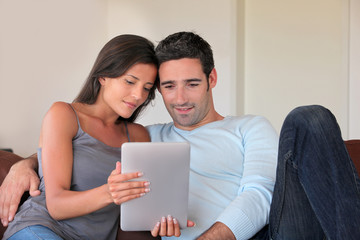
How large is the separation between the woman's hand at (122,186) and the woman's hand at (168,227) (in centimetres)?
16

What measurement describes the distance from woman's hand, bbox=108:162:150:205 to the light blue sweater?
39 cm

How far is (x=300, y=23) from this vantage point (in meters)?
4.61

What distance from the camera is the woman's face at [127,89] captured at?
6.25 ft

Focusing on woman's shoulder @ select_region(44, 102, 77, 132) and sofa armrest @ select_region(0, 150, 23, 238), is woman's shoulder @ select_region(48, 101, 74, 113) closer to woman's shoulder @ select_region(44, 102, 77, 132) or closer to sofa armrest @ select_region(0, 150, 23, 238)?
woman's shoulder @ select_region(44, 102, 77, 132)

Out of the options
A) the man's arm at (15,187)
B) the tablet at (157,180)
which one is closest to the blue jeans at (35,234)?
the man's arm at (15,187)

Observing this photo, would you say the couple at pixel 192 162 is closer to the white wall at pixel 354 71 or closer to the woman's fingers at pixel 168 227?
the woman's fingers at pixel 168 227

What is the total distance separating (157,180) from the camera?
155cm

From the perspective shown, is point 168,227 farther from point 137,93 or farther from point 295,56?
point 295,56

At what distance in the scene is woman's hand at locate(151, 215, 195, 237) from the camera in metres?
1.59

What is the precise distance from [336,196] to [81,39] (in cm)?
379

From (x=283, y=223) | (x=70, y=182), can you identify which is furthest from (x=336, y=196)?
(x=70, y=182)

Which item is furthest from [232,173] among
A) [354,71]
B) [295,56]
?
[295,56]

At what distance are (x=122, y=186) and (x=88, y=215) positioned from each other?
0.35 m

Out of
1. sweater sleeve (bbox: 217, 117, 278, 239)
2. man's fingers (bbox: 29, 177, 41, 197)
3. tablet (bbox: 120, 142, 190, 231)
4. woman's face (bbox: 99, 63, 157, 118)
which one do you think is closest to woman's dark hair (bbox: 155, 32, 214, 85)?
A: woman's face (bbox: 99, 63, 157, 118)
